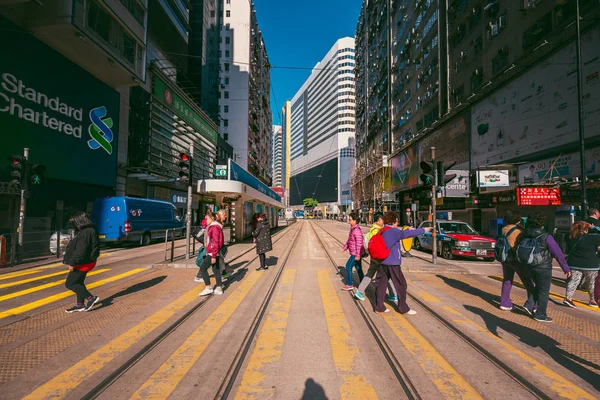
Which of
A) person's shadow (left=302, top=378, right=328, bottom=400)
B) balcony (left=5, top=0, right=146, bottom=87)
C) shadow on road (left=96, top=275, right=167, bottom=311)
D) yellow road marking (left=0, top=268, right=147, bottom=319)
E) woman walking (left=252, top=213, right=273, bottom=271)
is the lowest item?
yellow road marking (left=0, top=268, right=147, bottom=319)

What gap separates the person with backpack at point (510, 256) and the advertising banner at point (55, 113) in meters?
19.4

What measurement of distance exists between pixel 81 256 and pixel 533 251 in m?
7.69

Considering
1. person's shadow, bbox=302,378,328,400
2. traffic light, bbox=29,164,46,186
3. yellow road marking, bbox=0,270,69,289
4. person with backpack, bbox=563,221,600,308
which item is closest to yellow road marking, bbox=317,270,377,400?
person's shadow, bbox=302,378,328,400

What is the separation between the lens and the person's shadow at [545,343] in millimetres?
3182

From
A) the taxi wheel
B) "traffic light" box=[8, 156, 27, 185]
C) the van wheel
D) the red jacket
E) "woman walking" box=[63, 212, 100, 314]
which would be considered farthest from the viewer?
the van wheel

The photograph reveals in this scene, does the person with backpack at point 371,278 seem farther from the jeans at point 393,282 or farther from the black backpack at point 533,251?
the black backpack at point 533,251

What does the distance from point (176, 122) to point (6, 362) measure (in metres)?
31.9

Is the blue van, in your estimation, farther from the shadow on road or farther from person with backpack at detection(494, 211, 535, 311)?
person with backpack at detection(494, 211, 535, 311)

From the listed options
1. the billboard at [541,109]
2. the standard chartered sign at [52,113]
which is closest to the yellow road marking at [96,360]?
the standard chartered sign at [52,113]

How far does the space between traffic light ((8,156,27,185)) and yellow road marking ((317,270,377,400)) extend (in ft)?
37.5

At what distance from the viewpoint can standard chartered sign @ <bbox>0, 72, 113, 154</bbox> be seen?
1335 cm

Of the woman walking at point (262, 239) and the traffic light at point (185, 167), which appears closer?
the woman walking at point (262, 239)

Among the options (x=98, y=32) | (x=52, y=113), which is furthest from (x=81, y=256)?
(x=98, y=32)

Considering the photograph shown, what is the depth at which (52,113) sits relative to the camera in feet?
51.0
